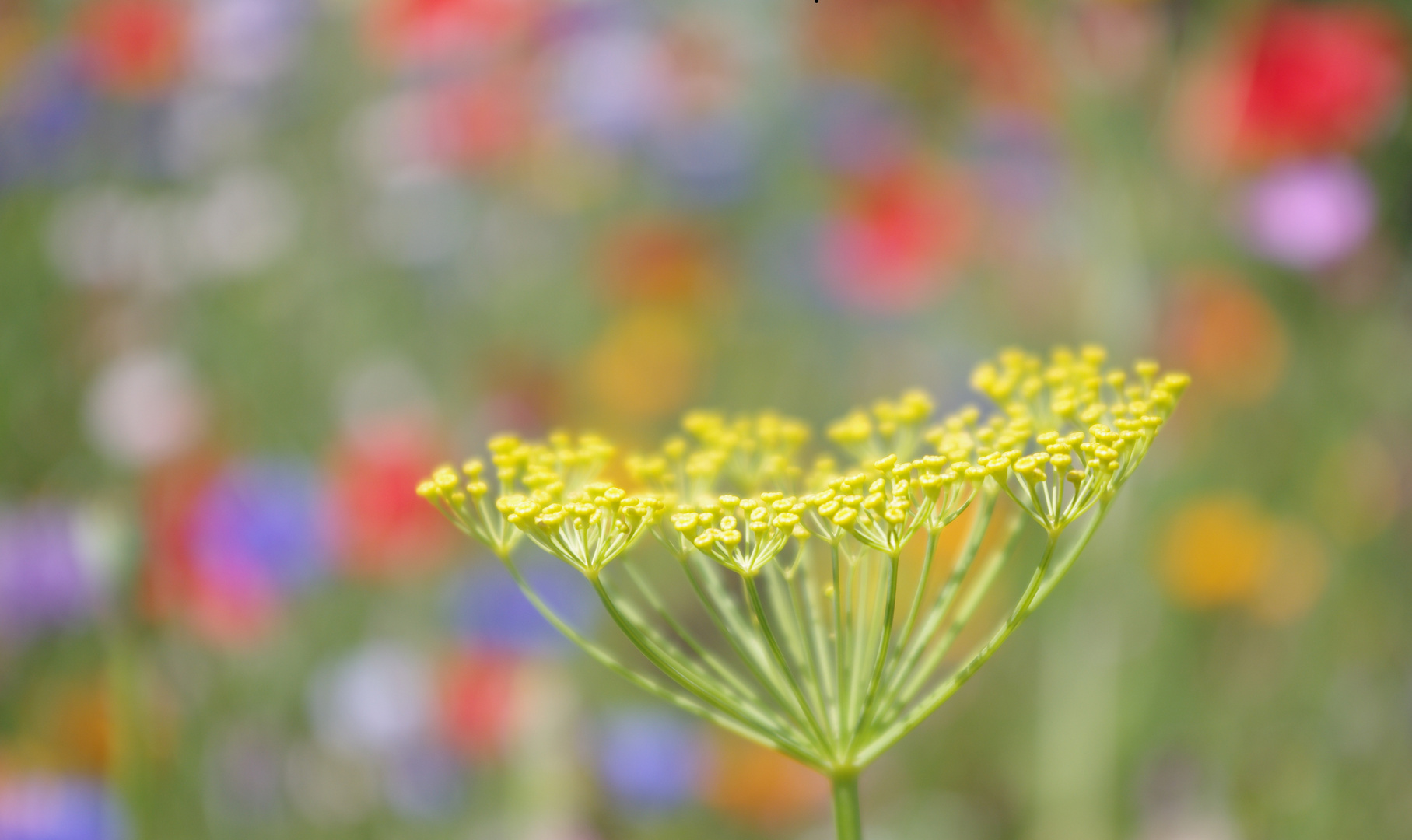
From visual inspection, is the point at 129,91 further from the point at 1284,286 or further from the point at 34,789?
the point at 1284,286

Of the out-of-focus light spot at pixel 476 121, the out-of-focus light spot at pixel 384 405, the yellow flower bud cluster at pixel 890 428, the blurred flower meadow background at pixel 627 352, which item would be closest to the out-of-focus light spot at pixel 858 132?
the blurred flower meadow background at pixel 627 352

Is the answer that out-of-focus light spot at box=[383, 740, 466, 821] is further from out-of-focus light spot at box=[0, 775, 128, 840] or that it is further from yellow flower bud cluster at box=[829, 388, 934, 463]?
yellow flower bud cluster at box=[829, 388, 934, 463]

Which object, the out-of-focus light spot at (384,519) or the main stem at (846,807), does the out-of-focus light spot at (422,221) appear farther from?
the main stem at (846,807)

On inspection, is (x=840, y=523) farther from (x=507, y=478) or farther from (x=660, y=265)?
(x=660, y=265)

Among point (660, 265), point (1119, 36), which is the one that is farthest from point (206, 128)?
point (1119, 36)

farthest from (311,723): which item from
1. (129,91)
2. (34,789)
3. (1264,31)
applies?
(1264,31)

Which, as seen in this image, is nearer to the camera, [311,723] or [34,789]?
[34,789]
